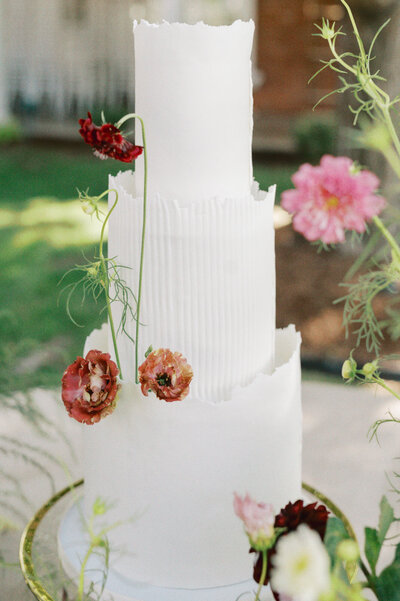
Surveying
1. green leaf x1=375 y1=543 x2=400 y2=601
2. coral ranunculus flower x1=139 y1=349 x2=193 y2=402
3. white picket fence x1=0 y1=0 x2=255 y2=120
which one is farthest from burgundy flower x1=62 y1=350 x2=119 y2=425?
white picket fence x1=0 y1=0 x2=255 y2=120

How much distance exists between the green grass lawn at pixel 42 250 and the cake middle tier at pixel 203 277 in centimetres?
35

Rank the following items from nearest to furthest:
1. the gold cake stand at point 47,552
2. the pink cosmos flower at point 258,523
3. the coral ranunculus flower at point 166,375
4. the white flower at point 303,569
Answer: the white flower at point 303,569 → the pink cosmos flower at point 258,523 → the coral ranunculus flower at point 166,375 → the gold cake stand at point 47,552

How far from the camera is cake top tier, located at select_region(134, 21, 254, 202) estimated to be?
909mm

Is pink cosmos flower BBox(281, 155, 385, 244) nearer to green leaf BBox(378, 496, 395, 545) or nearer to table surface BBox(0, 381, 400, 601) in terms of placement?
green leaf BBox(378, 496, 395, 545)

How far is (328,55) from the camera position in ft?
21.4

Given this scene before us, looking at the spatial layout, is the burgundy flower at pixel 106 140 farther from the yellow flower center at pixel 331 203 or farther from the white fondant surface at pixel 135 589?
the white fondant surface at pixel 135 589

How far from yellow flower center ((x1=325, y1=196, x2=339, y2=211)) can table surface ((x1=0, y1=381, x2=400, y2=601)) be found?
0.74 meters

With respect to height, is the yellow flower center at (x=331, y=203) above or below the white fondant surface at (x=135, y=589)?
above

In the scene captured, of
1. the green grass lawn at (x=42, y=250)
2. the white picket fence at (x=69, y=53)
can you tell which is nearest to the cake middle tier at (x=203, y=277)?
the green grass lawn at (x=42, y=250)

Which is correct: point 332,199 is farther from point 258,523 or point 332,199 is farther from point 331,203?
point 258,523

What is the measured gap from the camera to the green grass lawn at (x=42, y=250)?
8.03 feet

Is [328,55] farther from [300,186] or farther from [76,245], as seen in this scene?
[300,186]

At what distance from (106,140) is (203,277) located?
23 centimetres

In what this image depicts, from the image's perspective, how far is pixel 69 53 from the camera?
6.88m
